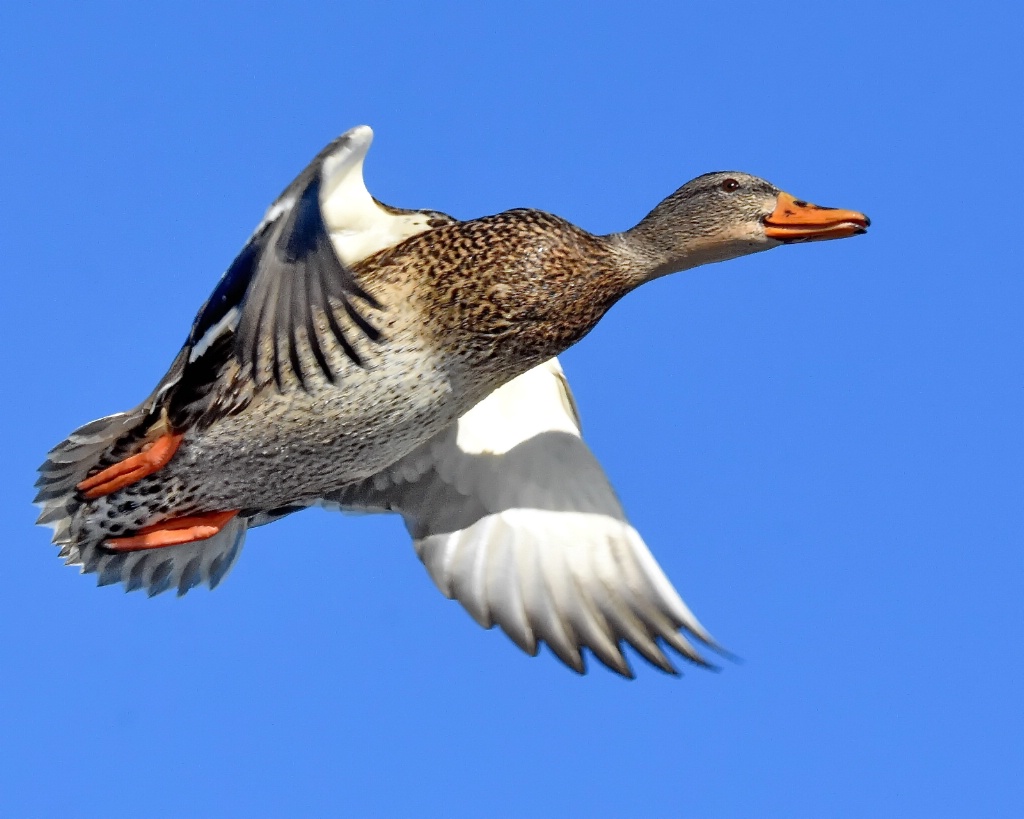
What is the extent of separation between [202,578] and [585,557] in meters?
1.83

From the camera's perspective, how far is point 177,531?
6.36 meters

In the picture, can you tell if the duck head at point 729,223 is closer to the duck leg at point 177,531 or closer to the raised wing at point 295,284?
the raised wing at point 295,284

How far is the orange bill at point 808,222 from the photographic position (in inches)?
241

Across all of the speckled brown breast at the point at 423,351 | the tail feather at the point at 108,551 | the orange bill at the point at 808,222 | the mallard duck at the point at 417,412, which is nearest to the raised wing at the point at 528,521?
the mallard duck at the point at 417,412

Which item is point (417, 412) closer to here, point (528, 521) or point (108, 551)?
point (528, 521)

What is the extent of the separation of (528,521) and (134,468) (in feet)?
6.15

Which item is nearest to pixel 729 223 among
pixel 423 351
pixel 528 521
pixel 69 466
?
pixel 423 351

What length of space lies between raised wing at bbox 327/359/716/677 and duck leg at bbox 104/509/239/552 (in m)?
0.67

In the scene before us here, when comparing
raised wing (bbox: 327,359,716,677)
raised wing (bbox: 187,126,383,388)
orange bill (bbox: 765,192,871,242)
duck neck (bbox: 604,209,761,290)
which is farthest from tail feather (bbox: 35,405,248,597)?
orange bill (bbox: 765,192,871,242)

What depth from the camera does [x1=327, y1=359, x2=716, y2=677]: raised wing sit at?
671 centimetres

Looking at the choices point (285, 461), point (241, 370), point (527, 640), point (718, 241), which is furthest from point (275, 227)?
point (527, 640)

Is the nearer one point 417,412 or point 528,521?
point 417,412

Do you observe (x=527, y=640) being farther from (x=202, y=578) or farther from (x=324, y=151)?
(x=324, y=151)

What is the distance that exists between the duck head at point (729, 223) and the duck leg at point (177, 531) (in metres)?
2.13
